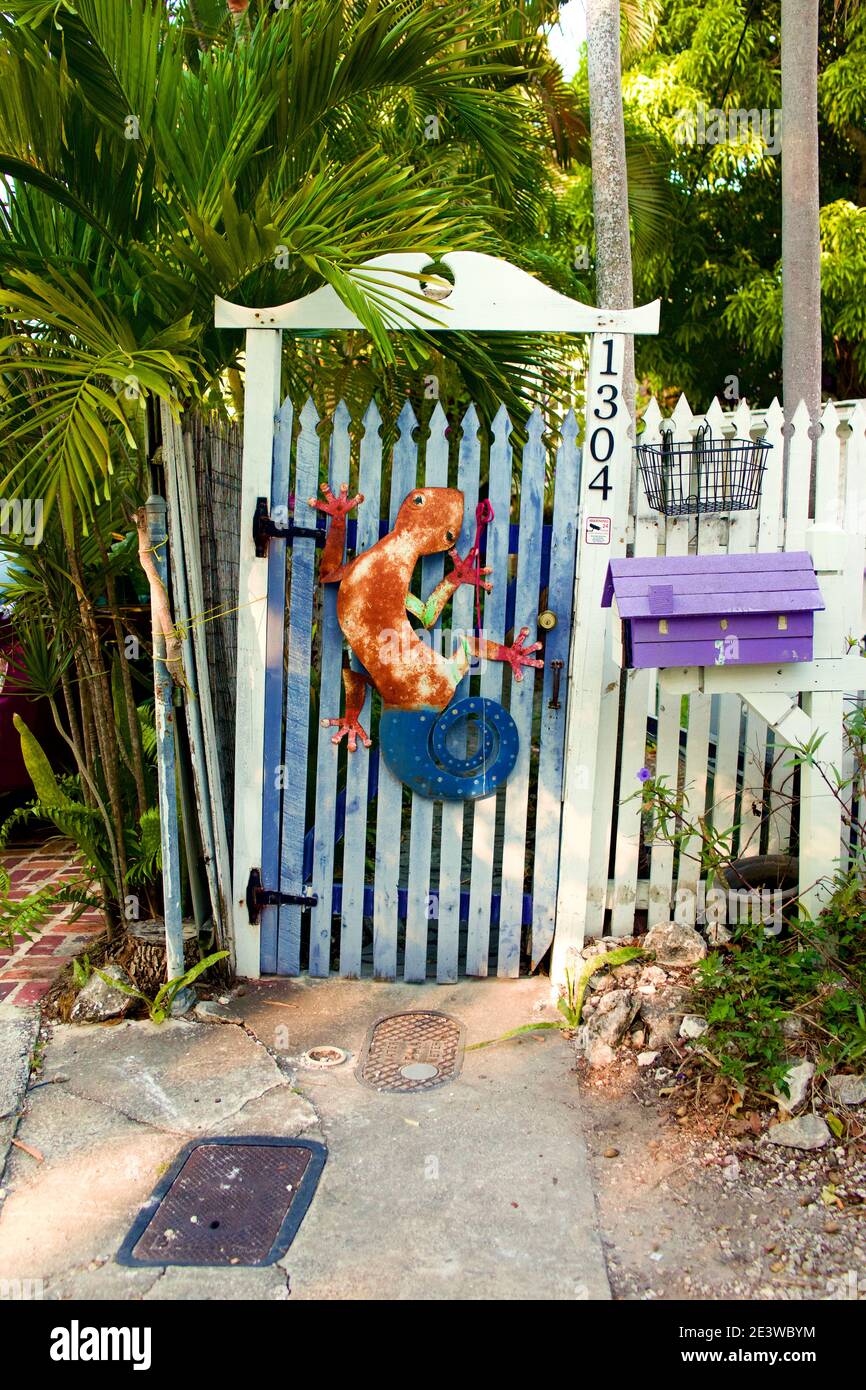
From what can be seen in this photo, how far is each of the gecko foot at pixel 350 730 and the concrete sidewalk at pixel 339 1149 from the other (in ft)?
3.30

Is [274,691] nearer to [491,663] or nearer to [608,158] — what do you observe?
[491,663]

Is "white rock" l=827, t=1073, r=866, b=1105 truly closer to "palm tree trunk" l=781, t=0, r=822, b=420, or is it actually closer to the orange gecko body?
the orange gecko body

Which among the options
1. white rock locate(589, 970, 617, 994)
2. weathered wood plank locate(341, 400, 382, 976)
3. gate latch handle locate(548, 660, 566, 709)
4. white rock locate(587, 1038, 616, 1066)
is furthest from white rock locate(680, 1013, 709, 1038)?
weathered wood plank locate(341, 400, 382, 976)

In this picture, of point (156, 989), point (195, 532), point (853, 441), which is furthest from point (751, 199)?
point (156, 989)

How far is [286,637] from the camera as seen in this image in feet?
14.1

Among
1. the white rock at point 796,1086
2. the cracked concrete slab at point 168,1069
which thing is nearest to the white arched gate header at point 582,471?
the cracked concrete slab at point 168,1069

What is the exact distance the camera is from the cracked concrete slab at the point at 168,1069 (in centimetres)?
337

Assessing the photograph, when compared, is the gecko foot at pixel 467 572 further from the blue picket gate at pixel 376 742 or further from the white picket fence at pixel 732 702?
the white picket fence at pixel 732 702

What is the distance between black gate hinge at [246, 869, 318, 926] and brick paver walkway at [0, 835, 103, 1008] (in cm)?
91

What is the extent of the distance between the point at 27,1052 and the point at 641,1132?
217cm

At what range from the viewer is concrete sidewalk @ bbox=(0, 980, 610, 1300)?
261cm

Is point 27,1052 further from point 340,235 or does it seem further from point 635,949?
point 340,235

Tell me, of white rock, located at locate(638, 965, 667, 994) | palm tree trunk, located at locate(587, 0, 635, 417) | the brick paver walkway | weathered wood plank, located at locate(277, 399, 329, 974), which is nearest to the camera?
white rock, located at locate(638, 965, 667, 994)

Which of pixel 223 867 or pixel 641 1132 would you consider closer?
pixel 641 1132
